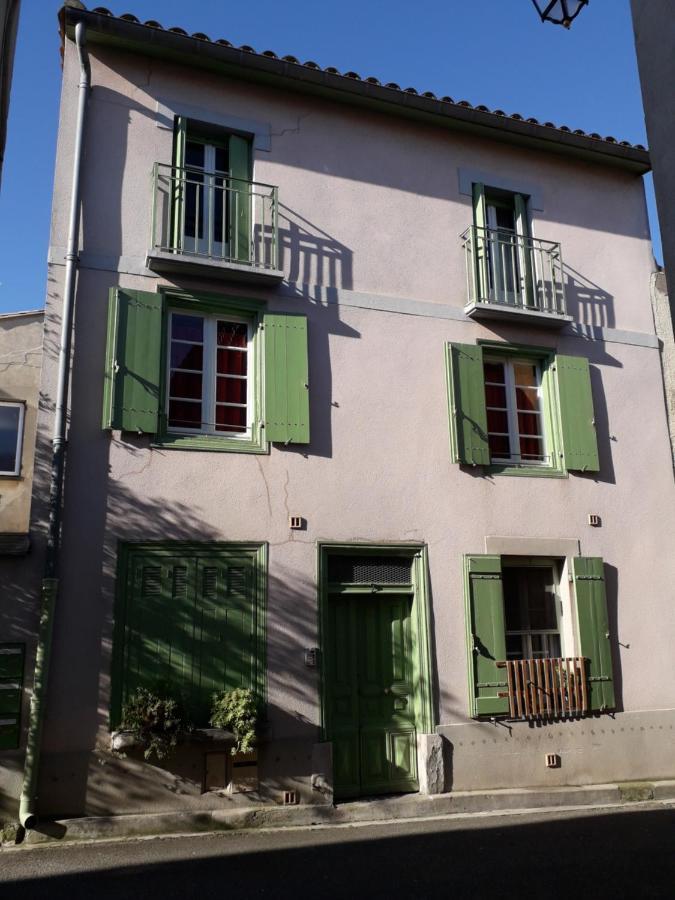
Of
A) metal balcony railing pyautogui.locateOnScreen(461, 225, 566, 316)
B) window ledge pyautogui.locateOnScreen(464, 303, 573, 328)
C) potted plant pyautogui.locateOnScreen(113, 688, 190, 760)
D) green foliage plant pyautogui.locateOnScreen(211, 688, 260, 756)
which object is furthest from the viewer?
metal balcony railing pyautogui.locateOnScreen(461, 225, 566, 316)

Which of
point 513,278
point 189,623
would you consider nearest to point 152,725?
point 189,623

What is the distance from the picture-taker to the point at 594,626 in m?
8.96

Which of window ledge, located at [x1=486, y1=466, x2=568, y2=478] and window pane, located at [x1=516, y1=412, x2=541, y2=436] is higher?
window pane, located at [x1=516, y1=412, x2=541, y2=436]

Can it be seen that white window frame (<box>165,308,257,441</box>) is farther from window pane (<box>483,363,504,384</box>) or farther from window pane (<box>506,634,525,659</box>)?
window pane (<box>506,634,525,659</box>)

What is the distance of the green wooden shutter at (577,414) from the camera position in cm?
948

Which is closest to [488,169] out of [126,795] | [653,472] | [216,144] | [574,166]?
[574,166]

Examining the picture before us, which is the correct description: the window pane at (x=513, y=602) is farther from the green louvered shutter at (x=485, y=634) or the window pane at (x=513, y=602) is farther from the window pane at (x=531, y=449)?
the window pane at (x=531, y=449)

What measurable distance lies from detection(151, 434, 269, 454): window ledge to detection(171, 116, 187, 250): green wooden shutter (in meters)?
2.01

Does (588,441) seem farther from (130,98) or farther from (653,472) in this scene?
(130,98)

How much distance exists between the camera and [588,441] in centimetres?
958

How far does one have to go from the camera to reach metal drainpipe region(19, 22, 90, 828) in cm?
655

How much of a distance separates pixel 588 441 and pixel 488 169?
3819 mm

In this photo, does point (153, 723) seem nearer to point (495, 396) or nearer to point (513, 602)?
point (513, 602)

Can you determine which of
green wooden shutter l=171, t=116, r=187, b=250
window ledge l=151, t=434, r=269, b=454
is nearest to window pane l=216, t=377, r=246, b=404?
window ledge l=151, t=434, r=269, b=454
